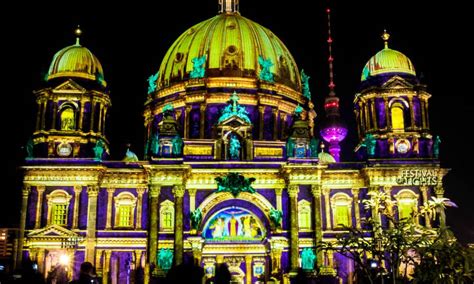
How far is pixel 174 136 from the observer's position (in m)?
48.5

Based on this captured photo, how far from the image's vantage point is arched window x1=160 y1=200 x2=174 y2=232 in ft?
156

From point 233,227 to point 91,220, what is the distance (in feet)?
36.2

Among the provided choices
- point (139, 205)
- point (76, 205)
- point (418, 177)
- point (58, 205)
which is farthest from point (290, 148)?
point (58, 205)

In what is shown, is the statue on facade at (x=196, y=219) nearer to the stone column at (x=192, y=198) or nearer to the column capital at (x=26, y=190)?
the stone column at (x=192, y=198)

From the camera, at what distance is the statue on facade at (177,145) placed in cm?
4783

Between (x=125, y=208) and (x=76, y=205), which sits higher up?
(x=76, y=205)

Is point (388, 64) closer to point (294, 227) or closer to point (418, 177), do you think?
point (418, 177)

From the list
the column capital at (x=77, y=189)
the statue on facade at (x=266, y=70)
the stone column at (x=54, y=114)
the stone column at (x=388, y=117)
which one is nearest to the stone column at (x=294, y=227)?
the stone column at (x=388, y=117)

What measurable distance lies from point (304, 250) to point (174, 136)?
43.5ft

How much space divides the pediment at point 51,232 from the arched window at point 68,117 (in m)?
8.64

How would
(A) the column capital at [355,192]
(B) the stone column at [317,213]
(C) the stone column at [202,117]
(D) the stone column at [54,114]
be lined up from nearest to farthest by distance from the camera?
(B) the stone column at [317,213], (A) the column capital at [355,192], (D) the stone column at [54,114], (C) the stone column at [202,117]

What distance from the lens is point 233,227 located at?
4944cm

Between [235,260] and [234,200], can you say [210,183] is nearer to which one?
[234,200]

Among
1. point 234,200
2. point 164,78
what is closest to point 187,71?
point 164,78
